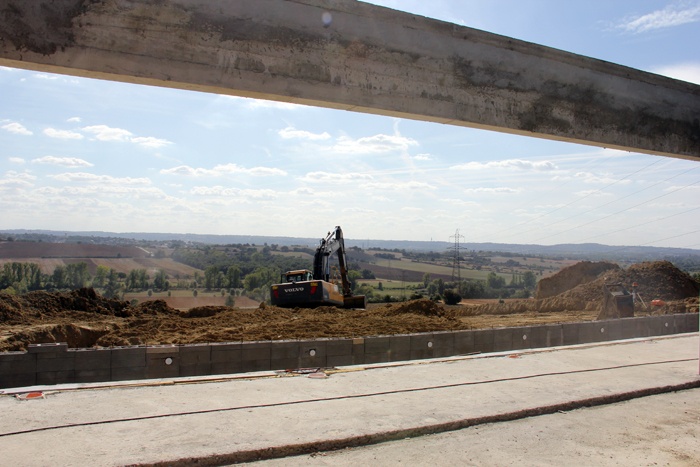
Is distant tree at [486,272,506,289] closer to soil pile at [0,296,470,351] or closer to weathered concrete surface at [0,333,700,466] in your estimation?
soil pile at [0,296,470,351]

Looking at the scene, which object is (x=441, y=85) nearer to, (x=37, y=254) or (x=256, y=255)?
(x=37, y=254)

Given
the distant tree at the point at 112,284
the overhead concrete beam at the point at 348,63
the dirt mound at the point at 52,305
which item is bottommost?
the distant tree at the point at 112,284

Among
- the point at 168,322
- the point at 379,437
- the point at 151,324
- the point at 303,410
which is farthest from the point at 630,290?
the point at 379,437

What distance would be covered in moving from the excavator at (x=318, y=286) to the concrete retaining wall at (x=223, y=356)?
11.2 metres

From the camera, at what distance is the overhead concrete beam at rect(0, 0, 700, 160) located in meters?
4.92

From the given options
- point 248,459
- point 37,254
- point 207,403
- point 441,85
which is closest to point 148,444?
point 248,459

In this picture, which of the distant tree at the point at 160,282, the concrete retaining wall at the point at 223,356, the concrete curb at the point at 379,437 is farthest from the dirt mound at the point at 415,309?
the distant tree at the point at 160,282

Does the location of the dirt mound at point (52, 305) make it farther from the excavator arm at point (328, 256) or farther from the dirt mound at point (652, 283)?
the dirt mound at point (652, 283)

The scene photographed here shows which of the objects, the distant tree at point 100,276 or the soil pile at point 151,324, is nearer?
the soil pile at point 151,324

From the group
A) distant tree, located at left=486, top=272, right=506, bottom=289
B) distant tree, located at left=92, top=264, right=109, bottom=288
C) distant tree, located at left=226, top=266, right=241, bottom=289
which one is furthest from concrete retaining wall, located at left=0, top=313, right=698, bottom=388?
distant tree, located at left=486, top=272, right=506, bottom=289

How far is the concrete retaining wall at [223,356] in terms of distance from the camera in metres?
9.80

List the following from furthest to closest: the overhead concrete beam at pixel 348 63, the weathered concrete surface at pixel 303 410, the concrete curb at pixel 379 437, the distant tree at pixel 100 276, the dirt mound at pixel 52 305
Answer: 1. the distant tree at pixel 100 276
2. the dirt mound at pixel 52 305
3. the weathered concrete surface at pixel 303 410
4. the concrete curb at pixel 379 437
5. the overhead concrete beam at pixel 348 63

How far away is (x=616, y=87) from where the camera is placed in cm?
815

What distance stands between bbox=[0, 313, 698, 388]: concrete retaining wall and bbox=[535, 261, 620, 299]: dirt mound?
97.3ft
